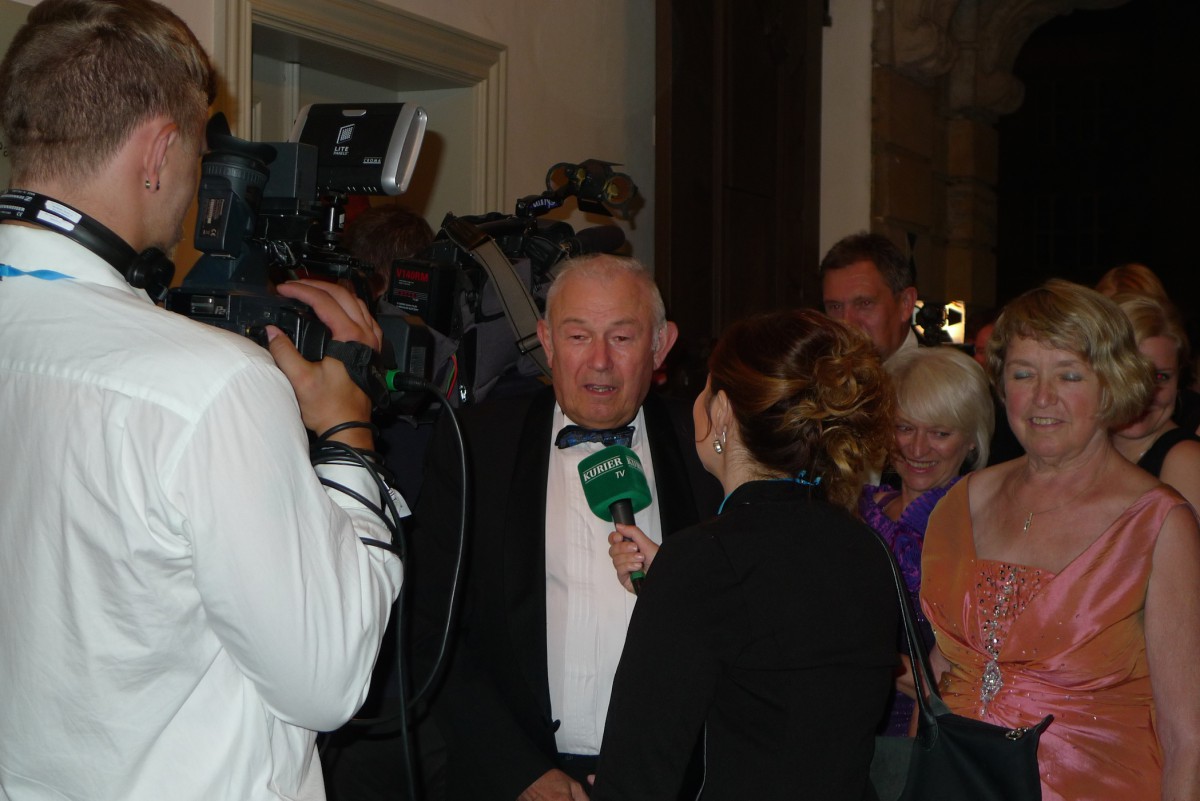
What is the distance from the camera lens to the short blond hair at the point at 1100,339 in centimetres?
219

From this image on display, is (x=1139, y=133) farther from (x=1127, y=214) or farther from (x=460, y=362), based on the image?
(x=460, y=362)

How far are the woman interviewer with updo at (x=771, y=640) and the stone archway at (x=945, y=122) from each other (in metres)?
4.94

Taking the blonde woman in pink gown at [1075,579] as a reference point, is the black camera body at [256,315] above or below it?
above

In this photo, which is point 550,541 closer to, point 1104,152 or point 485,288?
point 485,288

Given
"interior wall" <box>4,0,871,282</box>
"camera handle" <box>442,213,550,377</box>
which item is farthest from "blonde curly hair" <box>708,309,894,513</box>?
"interior wall" <box>4,0,871,282</box>

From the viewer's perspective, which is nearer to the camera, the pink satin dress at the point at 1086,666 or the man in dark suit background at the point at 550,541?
the pink satin dress at the point at 1086,666

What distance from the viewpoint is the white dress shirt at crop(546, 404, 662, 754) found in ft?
7.09

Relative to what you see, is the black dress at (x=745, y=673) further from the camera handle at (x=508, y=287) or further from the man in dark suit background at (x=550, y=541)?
the camera handle at (x=508, y=287)

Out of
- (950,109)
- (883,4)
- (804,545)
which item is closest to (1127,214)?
(950,109)

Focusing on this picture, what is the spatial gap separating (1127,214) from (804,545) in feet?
35.2

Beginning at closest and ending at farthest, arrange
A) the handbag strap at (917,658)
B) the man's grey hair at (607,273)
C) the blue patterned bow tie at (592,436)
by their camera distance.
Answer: the handbag strap at (917,658), the blue patterned bow tie at (592,436), the man's grey hair at (607,273)

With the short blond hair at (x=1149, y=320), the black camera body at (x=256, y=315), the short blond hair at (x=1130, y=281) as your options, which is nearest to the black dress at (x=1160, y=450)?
the short blond hair at (x=1149, y=320)

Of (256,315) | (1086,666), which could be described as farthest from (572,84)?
A: (256,315)

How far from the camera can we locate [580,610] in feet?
7.23
